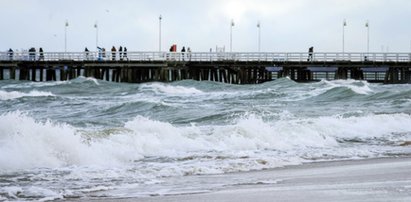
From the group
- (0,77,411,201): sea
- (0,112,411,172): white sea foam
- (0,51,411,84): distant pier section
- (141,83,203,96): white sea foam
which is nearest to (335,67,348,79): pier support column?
(0,51,411,84): distant pier section

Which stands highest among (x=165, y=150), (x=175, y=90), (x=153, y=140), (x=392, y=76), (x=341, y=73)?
(x=341, y=73)

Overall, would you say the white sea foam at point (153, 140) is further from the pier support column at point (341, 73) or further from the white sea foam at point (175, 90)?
the pier support column at point (341, 73)

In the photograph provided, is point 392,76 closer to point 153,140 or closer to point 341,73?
point 341,73

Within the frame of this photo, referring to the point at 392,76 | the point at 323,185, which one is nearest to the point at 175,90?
the point at 392,76

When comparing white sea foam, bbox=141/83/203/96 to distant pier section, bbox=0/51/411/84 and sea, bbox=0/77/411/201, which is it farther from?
sea, bbox=0/77/411/201

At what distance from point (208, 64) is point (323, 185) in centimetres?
4236

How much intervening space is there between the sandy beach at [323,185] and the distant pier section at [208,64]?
3883 centimetres

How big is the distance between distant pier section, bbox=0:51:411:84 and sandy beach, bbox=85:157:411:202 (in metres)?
38.8

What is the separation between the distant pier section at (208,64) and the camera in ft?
164

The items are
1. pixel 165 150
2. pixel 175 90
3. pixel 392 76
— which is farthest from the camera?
pixel 392 76

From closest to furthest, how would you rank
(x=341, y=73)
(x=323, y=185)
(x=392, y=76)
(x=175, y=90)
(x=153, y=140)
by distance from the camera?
(x=323, y=185) → (x=153, y=140) → (x=175, y=90) → (x=392, y=76) → (x=341, y=73)

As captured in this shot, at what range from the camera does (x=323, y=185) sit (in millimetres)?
8969

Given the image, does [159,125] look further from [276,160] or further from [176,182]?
[176,182]

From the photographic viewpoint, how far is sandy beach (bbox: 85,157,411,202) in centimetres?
802
